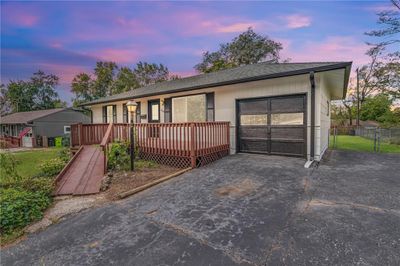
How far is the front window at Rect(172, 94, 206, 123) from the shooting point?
9.04 m

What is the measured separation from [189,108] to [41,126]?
2075 centimetres

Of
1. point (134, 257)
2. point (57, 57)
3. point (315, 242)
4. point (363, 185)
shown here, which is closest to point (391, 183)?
point (363, 185)

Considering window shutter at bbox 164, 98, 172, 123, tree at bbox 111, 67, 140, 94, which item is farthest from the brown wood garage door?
tree at bbox 111, 67, 140, 94

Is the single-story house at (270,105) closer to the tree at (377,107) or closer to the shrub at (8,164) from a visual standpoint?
the shrub at (8,164)

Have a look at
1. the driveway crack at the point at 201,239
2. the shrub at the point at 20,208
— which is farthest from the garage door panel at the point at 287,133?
the shrub at the point at 20,208

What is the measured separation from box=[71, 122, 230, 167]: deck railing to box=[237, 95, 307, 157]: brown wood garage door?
2.60ft

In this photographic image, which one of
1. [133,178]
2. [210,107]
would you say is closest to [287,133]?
[210,107]

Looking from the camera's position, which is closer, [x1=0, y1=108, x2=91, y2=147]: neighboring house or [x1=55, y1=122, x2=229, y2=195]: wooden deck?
[x1=55, y1=122, x2=229, y2=195]: wooden deck

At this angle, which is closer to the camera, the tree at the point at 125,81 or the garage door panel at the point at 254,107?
the garage door panel at the point at 254,107

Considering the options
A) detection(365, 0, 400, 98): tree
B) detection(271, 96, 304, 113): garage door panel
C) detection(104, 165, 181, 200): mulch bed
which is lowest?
detection(104, 165, 181, 200): mulch bed

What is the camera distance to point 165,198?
167 inches

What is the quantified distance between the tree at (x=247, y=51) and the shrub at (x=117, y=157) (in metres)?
20.7

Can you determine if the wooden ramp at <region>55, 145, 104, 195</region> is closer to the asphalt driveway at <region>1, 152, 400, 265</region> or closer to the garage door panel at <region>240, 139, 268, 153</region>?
the asphalt driveway at <region>1, 152, 400, 265</region>

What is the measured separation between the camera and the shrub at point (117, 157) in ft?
21.3
